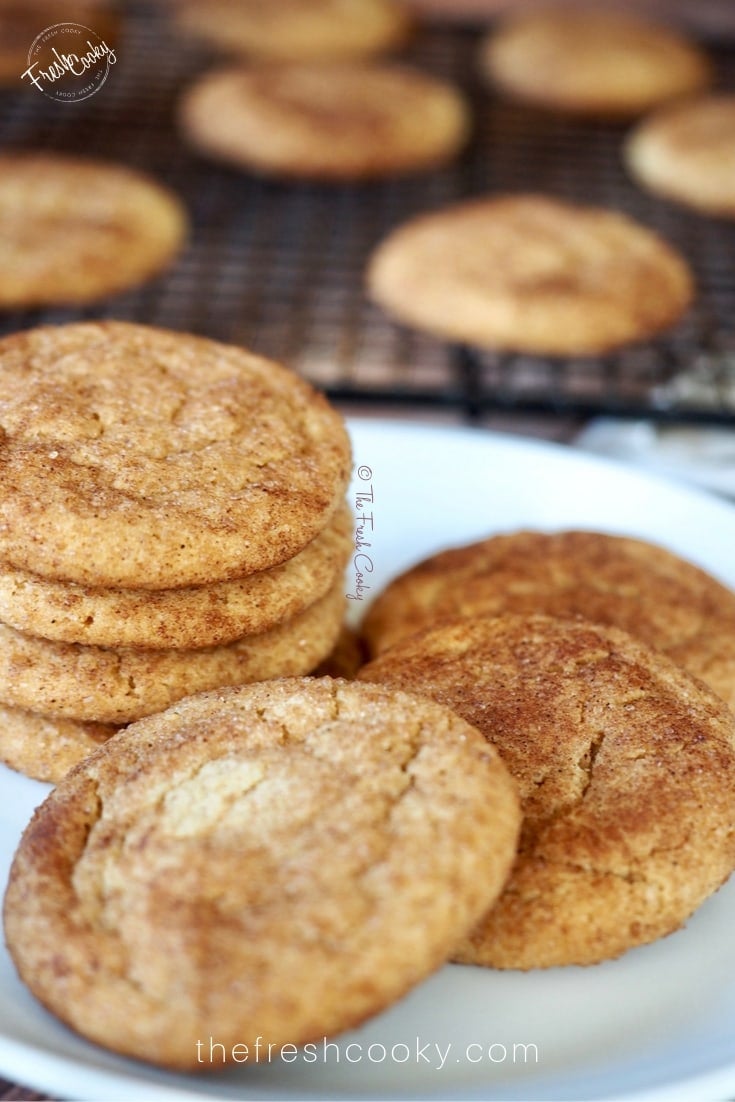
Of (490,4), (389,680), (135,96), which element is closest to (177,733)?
(389,680)

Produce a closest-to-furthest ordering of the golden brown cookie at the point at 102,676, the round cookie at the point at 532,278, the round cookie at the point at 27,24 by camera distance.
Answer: the golden brown cookie at the point at 102,676 → the round cookie at the point at 532,278 → the round cookie at the point at 27,24

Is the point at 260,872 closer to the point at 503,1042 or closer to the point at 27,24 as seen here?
the point at 503,1042

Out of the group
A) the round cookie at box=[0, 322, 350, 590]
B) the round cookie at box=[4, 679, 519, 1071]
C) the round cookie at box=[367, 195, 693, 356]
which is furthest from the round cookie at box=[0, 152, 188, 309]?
the round cookie at box=[4, 679, 519, 1071]

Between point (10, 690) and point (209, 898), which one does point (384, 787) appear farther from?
point (10, 690)

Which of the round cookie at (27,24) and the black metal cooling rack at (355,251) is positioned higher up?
the round cookie at (27,24)

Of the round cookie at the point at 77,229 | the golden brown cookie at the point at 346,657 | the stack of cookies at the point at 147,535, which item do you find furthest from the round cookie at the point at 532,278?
the stack of cookies at the point at 147,535

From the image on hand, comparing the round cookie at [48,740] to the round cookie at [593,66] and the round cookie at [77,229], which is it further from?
the round cookie at [593,66]
